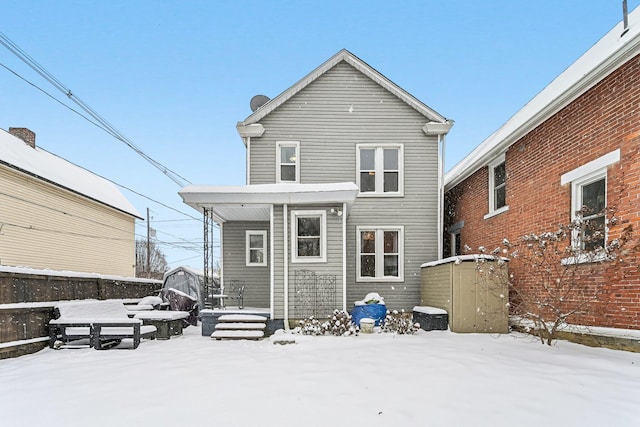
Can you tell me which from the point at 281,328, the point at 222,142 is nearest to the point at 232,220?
the point at 281,328

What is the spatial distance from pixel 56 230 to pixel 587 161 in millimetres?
17219

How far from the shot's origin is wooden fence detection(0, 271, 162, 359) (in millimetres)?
6309

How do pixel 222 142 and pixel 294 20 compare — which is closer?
pixel 294 20

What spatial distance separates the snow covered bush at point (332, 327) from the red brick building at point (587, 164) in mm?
3995

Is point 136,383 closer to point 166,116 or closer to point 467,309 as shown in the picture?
point 467,309

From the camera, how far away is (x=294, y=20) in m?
52.1

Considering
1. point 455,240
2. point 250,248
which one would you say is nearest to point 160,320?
point 250,248

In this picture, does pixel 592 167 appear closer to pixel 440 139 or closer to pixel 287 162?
pixel 440 139

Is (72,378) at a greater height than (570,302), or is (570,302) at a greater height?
(570,302)

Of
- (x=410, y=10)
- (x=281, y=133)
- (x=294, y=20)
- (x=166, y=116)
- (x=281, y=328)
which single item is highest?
(x=410, y=10)

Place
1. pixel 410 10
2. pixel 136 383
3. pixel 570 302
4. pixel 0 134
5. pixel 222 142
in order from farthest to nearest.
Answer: pixel 222 142 < pixel 410 10 < pixel 0 134 < pixel 570 302 < pixel 136 383

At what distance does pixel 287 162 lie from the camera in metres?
11.7

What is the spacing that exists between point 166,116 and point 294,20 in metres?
31.7

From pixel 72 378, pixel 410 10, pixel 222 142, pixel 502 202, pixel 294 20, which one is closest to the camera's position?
pixel 72 378
